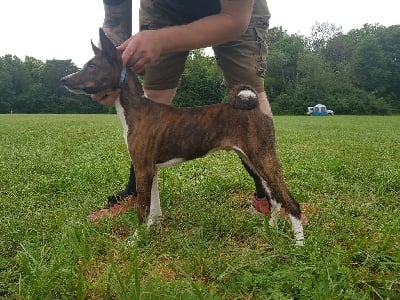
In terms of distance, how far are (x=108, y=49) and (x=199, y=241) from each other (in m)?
1.59

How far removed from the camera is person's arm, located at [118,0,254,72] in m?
3.08

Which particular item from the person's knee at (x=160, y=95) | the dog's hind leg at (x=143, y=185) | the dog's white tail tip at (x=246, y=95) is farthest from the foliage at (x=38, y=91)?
the dog's white tail tip at (x=246, y=95)

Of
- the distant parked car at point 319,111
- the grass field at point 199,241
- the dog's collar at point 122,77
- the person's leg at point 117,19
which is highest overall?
the person's leg at point 117,19

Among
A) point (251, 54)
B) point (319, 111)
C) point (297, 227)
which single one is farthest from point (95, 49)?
point (319, 111)

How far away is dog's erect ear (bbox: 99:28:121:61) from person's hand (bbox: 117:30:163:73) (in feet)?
0.45

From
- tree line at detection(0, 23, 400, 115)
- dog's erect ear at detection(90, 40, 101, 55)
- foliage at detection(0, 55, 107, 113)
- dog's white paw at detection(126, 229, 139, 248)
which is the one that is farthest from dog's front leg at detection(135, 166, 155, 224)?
foliage at detection(0, 55, 107, 113)

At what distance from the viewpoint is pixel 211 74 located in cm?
4797

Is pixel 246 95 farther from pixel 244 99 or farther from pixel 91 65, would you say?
pixel 91 65

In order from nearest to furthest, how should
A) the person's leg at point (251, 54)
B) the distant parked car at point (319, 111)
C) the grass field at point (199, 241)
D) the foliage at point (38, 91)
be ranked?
the grass field at point (199, 241) < the person's leg at point (251, 54) < the distant parked car at point (319, 111) < the foliage at point (38, 91)

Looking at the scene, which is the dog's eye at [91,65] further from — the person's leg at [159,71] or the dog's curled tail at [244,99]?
the dog's curled tail at [244,99]

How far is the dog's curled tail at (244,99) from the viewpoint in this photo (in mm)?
3393

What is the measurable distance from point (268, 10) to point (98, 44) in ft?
5.34

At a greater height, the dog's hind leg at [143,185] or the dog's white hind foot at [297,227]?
the dog's hind leg at [143,185]

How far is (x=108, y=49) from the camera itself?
11.0ft
